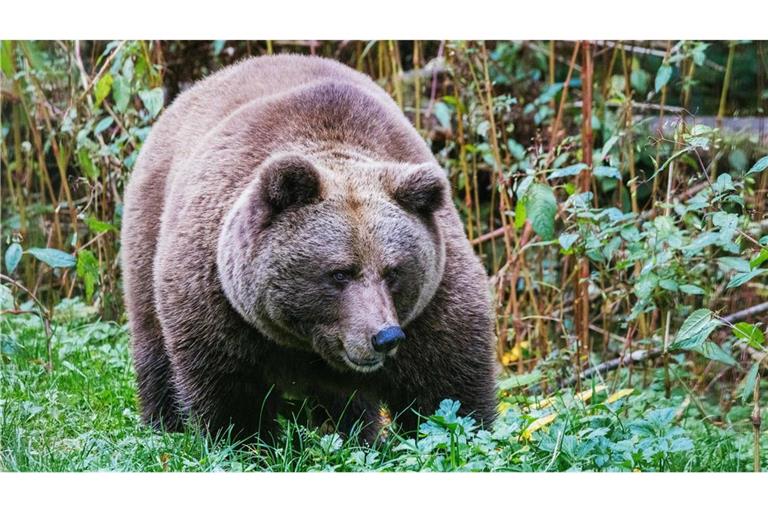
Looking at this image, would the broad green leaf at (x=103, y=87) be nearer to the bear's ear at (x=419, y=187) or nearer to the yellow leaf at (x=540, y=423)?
the bear's ear at (x=419, y=187)

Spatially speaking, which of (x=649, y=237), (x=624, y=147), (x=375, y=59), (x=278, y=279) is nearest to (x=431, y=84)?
(x=375, y=59)

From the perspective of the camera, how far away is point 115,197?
275 inches

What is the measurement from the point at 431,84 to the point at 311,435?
11.1ft

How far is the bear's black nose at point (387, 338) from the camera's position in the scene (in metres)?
4.49

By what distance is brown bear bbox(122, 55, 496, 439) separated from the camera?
4770 millimetres

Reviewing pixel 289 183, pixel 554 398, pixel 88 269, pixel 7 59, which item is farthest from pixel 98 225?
pixel 554 398

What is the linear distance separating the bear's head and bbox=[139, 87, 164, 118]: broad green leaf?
185 centimetres

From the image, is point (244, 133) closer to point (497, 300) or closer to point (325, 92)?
point (325, 92)

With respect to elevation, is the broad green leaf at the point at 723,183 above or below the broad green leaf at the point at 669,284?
above

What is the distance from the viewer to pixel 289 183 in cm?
479

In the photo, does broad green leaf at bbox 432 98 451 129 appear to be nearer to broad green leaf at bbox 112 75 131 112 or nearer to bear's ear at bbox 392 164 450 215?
broad green leaf at bbox 112 75 131 112

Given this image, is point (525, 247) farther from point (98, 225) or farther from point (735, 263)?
point (98, 225)

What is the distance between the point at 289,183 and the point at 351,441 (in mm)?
1389

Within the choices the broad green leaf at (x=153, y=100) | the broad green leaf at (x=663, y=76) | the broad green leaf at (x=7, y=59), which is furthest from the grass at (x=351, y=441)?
the broad green leaf at (x=663, y=76)
